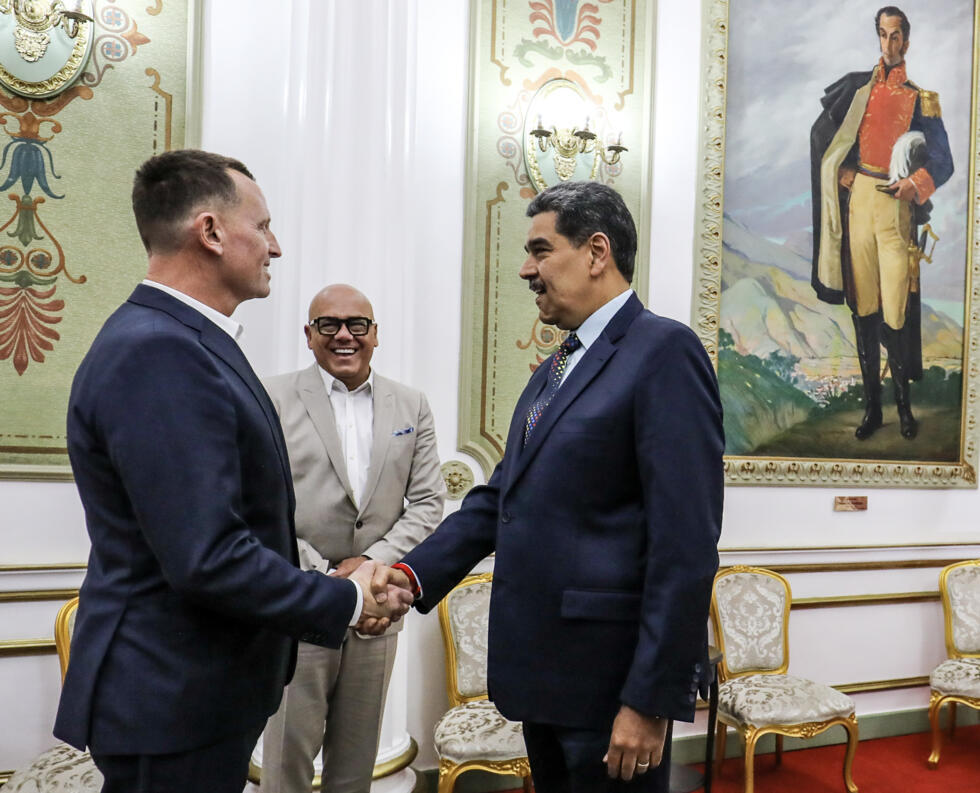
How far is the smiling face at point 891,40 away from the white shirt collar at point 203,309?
447cm

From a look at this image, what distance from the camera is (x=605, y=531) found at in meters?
1.74

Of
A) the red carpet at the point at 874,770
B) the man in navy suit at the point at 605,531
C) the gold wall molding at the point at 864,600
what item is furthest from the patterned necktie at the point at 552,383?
the gold wall molding at the point at 864,600

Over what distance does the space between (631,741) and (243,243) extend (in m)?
1.25

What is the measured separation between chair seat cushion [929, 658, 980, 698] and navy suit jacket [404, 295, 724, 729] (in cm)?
331

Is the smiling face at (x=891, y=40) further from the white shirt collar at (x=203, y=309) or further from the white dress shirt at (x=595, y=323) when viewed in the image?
the white shirt collar at (x=203, y=309)

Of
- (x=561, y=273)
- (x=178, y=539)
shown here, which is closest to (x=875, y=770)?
(x=561, y=273)

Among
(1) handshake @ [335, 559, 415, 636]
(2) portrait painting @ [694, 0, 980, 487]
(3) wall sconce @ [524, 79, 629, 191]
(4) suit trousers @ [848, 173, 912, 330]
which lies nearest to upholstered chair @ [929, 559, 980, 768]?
(2) portrait painting @ [694, 0, 980, 487]

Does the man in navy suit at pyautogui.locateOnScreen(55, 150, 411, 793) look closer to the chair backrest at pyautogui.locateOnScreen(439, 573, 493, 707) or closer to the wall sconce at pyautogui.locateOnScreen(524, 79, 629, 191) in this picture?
the chair backrest at pyautogui.locateOnScreen(439, 573, 493, 707)

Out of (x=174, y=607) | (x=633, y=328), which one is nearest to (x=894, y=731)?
(x=633, y=328)

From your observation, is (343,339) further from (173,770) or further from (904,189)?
(904,189)

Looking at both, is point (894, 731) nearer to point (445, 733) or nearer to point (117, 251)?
point (445, 733)

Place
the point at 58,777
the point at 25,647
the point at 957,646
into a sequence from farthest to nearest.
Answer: the point at 957,646, the point at 25,647, the point at 58,777

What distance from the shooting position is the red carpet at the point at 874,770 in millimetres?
3959

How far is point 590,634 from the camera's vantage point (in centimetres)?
172
